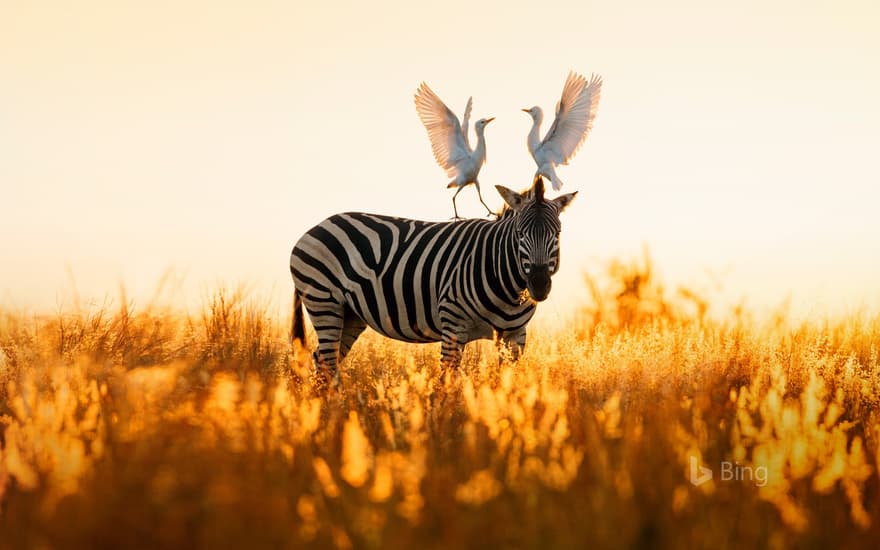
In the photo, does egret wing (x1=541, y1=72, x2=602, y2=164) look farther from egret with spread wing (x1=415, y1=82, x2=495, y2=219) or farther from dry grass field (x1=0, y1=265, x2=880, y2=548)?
dry grass field (x1=0, y1=265, x2=880, y2=548)

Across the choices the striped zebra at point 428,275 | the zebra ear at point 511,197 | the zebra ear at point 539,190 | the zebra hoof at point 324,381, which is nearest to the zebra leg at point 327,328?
the striped zebra at point 428,275

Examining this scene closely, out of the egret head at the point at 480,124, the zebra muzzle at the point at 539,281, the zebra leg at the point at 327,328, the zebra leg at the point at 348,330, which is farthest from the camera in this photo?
the egret head at the point at 480,124

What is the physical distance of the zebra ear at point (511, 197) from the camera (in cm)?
727

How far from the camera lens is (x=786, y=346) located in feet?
27.3

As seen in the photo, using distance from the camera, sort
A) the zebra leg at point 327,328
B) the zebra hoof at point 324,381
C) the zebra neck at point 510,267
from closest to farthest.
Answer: the zebra hoof at point 324,381, the zebra neck at point 510,267, the zebra leg at point 327,328

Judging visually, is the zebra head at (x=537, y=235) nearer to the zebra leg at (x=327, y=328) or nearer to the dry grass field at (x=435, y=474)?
the dry grass field at (x=435, y=474)

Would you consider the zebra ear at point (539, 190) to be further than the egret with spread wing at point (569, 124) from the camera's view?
No

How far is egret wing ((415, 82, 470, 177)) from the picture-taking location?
9094 millimetres

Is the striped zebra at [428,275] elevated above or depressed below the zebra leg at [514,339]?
above

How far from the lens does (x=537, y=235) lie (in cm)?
688

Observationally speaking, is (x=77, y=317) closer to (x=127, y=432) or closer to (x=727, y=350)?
(x=127, y=432)

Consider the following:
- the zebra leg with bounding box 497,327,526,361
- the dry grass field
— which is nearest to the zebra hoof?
the dry grass field

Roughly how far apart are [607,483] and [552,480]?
0.70 ft

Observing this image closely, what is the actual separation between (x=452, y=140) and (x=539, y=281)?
9.32ft
